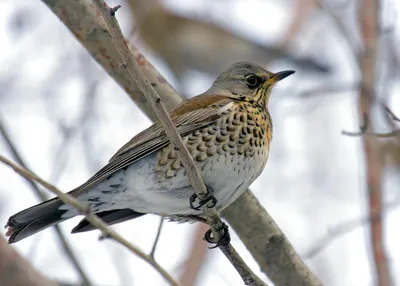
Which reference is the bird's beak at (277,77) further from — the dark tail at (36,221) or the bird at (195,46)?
the bird at (195,46)

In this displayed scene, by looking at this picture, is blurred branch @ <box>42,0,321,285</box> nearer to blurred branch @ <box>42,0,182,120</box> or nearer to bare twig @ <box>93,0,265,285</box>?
blurred branch @ <box>42,0,182,120</box>

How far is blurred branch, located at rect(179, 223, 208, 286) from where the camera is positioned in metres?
7.50

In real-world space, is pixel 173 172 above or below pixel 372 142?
above

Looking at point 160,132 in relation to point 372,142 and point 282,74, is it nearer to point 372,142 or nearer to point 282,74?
point 282,74

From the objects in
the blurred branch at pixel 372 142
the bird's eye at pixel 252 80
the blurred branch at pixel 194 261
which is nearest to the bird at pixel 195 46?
the blurred branch at pixel 194 261

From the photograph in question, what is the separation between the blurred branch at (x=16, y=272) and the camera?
4.39 meters

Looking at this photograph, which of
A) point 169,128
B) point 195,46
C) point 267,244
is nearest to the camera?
point 169,128

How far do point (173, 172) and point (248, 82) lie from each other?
4.36ft

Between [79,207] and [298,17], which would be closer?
[79,207]

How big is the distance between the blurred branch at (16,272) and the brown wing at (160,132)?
0.69m

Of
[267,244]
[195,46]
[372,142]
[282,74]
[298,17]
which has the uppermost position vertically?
[195,46]

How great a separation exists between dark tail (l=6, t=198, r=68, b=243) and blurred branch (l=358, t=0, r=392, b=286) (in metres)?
2.14

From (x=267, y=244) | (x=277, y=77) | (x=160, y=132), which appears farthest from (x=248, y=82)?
(x=267, y=244)

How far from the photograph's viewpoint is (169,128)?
383 centimetres
